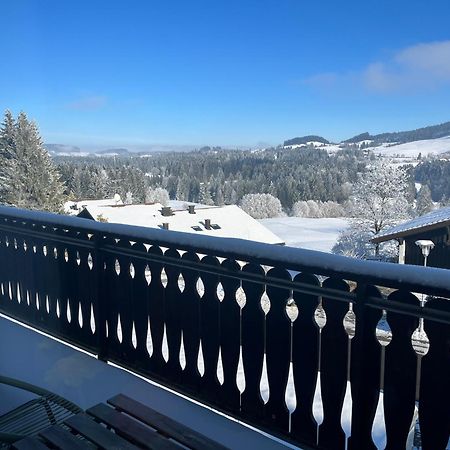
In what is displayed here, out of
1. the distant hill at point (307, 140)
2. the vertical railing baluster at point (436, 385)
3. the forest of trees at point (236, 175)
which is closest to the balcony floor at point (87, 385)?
the vertical railing baluster at point (436, 385)

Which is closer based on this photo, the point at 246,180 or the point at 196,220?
the point at 196,220

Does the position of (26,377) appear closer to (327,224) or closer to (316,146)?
(327,224)

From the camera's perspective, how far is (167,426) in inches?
68.4

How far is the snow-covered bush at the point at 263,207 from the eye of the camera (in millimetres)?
70812

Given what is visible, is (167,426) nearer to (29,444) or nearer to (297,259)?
(29,444)

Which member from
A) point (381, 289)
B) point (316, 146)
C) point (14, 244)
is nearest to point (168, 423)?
point (381, 289)

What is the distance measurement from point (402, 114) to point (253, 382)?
58547 millimetres

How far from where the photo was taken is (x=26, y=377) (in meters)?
2.86

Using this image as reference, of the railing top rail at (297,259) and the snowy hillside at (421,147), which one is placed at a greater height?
the snowy hillside at (421,147)

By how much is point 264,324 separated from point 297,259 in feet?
1.31

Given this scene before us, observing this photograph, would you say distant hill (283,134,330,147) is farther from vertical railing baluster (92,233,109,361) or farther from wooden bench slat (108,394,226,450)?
wooden bench slat (108,394,226,450)

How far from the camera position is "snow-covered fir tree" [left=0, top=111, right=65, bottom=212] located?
91.9ft

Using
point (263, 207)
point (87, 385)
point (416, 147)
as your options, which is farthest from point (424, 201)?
point (87, 385)

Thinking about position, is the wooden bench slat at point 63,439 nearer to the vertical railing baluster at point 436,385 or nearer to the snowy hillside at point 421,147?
the vertical railing baluster at point 436,385
